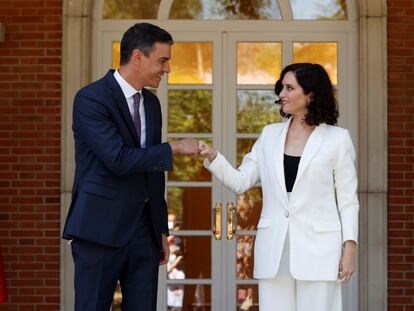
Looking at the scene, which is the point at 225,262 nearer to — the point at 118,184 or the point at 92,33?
the point at 92,33

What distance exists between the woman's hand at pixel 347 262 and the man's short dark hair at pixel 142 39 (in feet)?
4.45

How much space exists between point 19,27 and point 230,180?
2951mm

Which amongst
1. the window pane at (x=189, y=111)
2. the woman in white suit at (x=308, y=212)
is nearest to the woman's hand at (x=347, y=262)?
the woman in white suit at (x=308, y=212)

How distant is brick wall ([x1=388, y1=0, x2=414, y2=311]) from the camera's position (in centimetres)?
733

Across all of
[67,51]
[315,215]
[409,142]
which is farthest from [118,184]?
[409,142]

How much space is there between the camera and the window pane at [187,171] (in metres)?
7.62

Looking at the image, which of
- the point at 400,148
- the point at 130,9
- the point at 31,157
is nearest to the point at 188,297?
the point at 31,157

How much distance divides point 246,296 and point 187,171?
1.07 metres

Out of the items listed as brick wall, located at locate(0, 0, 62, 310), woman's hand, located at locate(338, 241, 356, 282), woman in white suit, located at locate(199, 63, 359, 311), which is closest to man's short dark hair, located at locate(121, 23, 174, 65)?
woman in white suit, located at locate(199, 63, 359, 311)

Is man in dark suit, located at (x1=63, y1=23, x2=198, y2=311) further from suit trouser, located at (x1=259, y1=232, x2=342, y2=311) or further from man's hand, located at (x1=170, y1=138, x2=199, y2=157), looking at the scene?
suit trouser, located at (x1=259, y1=232, x2=342, y2=311)

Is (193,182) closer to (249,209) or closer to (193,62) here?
(249,209)

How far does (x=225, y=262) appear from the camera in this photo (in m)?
7.56

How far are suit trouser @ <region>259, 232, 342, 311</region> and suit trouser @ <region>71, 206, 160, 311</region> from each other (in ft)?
1.92

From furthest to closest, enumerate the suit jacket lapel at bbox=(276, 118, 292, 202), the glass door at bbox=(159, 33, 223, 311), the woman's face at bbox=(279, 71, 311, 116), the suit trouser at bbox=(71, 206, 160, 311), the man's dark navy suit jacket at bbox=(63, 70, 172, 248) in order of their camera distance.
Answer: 1. the glass door at bbox=(159, 33, 223, 311)
2. the woman's face at bbox=(279, 71, 311, 116)
3. the suit jacket lapel at bbox=(276, 118, 292, 202)
4. the suit trouser at bbox=(71, 206, 160, 311)
5. the man's dark navy suit jacket at bbox=(63, 70, 172, 248)
